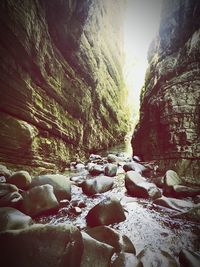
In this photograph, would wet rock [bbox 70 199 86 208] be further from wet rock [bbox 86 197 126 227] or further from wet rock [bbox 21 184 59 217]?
wet rock [bbox 86 197 126 227]

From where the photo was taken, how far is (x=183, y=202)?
3566 millimetres

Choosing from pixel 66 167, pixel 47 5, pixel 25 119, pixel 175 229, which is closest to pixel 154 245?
pixel 175 229

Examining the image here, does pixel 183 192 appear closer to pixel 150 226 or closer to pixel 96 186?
pixel 150 226

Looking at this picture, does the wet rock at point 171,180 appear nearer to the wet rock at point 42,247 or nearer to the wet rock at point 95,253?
the wet rock at point 95,253

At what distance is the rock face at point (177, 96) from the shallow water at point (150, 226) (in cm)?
221

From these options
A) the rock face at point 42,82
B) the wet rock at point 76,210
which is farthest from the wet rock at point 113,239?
the rock face at point 42,82

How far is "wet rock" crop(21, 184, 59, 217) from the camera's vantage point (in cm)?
303

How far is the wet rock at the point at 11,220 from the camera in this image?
2.32 metres

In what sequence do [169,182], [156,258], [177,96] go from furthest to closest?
1. [177,96]
2. [169,182]
3. [156,258]

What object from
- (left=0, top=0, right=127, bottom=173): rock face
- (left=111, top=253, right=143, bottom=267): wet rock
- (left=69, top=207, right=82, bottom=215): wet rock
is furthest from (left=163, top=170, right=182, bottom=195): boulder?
(left=0, top=0, right=127, bottom=173): rock face

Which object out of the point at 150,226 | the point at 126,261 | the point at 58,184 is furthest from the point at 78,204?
the point at 126,261

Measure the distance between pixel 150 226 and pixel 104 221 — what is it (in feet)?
2.41

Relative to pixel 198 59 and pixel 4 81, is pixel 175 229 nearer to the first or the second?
pixel 4 81

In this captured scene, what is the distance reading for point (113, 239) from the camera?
2.39m
